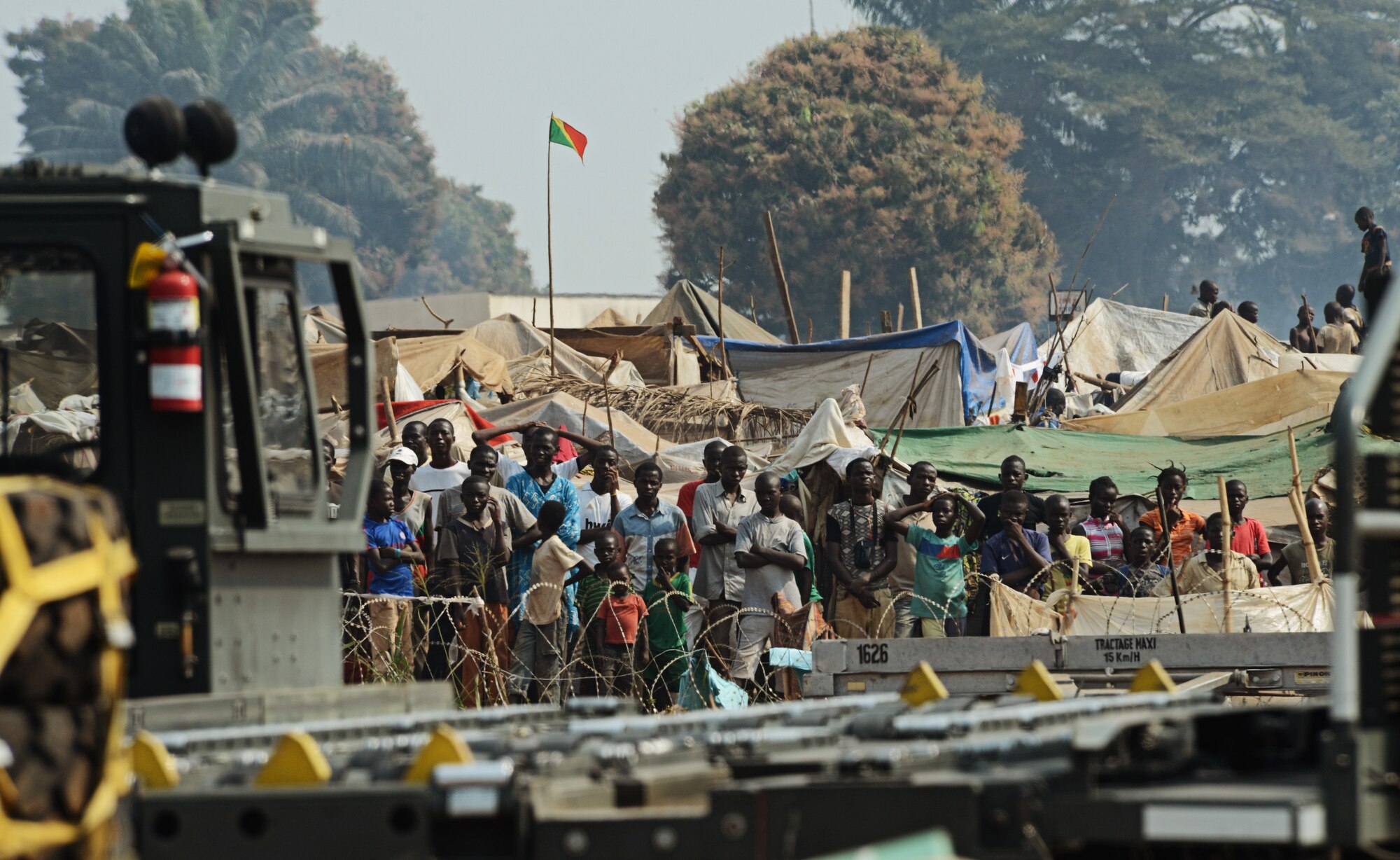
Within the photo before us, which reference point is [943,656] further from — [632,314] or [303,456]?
[632,314]

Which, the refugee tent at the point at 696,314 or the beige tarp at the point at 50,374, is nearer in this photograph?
the beige tarp at the point at 50,374

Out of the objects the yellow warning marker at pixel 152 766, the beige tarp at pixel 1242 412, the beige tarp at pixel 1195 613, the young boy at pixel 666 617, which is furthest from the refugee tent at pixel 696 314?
the yellow warning marker at pixel 152 766

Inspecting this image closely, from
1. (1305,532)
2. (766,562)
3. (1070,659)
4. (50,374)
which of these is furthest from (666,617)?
(50,374)

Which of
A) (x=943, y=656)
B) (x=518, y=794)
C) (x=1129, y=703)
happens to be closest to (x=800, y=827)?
(x=518, y=794)

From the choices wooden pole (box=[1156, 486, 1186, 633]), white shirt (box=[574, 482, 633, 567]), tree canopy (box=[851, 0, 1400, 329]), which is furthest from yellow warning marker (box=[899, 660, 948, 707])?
tree canopy (box=[851, 0, 1400, 329])

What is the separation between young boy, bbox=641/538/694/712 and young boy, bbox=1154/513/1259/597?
3.26 metres

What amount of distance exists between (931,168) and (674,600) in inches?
2048

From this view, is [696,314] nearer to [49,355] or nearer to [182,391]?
[49,355]

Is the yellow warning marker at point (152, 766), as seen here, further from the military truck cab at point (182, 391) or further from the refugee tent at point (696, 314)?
the refugee tent at point (696, 314)

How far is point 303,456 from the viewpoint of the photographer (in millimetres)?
5602

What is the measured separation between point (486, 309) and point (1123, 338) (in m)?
16.8

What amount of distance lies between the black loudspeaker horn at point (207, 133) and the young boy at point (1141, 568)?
28.4 feet

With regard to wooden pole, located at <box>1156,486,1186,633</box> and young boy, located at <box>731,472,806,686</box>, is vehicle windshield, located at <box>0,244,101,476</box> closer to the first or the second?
wooden pole, located at <box>1156,486,1186,633</box>

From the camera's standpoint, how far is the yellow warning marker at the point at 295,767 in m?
4.36
